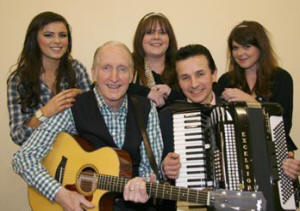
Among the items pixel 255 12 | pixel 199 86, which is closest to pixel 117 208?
pixel 199 86

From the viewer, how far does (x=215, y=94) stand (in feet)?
8.16

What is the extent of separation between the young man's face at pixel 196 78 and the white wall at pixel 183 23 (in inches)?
53.8

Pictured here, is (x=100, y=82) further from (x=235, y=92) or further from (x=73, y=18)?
(x=73, y=18)

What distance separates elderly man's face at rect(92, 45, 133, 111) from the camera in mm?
2135

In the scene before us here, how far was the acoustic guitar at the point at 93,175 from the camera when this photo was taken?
5.78ft

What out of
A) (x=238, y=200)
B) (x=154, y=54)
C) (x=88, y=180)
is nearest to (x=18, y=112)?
(x=88, y=180)

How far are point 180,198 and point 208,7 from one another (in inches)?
96.0

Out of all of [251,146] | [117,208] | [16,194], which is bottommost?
[16,194]

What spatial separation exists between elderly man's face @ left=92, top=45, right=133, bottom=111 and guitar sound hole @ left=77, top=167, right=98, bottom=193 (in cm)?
45

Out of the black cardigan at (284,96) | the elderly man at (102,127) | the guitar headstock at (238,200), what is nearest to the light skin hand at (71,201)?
the elderly man at (102,127)

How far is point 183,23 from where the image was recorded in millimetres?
3574

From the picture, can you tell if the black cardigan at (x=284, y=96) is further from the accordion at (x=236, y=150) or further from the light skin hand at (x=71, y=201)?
the light skin hand at (x=71, y=201)

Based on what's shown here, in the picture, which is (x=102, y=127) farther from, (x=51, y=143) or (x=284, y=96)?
(x=284, y=96)

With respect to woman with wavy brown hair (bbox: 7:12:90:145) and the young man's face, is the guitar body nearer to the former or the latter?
woman with wavy brown hair (bbox: 7:12:90:145)
